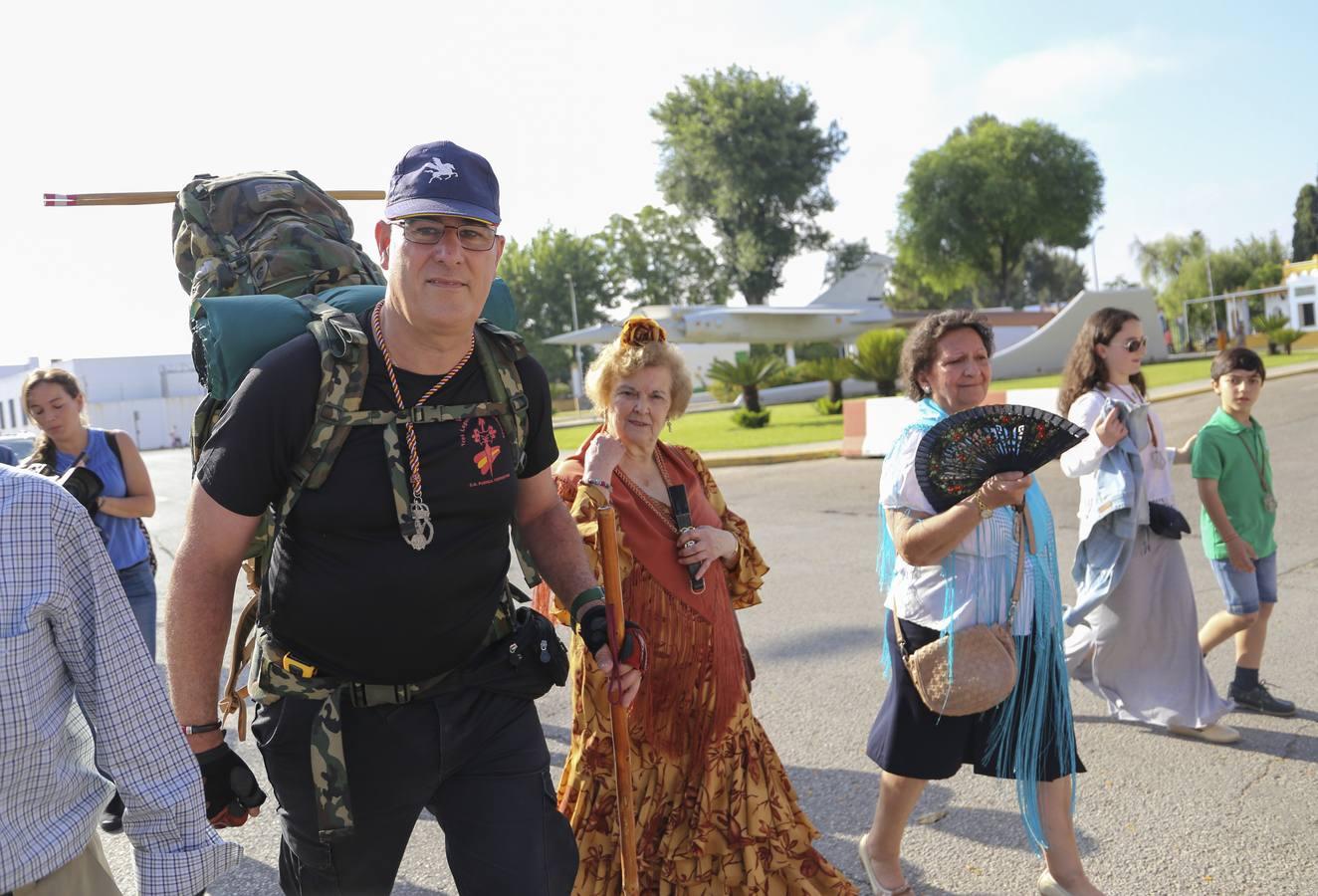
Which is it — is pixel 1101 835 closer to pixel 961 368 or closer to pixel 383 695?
pixel 961 368

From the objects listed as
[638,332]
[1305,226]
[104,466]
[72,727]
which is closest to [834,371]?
[104,466]

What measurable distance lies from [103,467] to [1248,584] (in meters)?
5.77

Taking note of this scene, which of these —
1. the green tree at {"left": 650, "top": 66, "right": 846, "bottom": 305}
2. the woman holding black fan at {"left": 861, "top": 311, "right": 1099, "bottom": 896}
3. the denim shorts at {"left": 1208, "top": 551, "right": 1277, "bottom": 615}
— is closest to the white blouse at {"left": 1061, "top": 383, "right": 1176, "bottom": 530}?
the denim shorts at {"left": 1208, "top": 551, "right": 1277, "bottom": 615}

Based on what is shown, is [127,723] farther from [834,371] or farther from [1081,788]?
[834,371]

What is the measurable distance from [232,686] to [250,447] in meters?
1.15

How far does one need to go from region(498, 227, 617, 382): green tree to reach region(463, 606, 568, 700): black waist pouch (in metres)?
68.6

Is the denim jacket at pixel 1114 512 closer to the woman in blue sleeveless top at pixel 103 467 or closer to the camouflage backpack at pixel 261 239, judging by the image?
the camouflage backpack at pixel 261 239

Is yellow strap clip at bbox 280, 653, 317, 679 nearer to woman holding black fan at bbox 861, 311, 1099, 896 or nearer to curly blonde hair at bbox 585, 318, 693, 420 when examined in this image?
curly blonde hair at bbox 585, 318, 693, 420

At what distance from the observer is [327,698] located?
2.32 meters

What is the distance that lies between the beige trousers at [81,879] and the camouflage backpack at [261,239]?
4.60 feet

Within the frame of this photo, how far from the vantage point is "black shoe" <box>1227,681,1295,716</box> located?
4.83 meters

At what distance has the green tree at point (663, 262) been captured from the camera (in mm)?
64312

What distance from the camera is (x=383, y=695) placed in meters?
2.36

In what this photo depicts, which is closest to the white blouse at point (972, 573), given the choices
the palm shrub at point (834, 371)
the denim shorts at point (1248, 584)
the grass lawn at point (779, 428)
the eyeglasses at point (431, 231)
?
the eyeglasses at point (431, 231)
